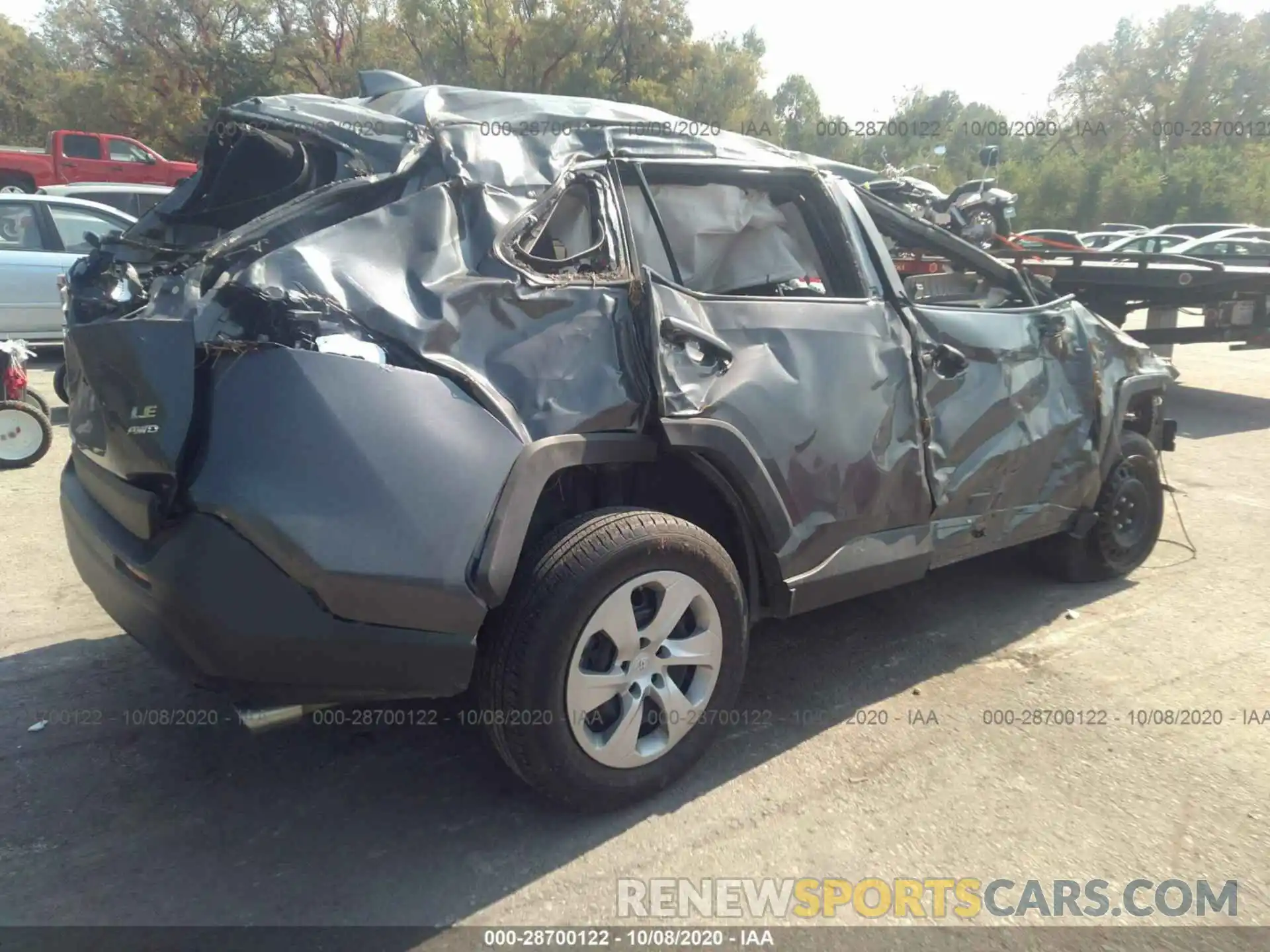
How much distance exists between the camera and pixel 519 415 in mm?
2518

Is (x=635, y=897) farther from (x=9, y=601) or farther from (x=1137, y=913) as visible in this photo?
(x=9, y=601)

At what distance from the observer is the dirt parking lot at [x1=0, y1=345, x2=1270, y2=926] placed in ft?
8.20

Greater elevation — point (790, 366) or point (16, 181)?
point (16, 181)

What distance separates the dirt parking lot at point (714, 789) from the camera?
2.50 meters

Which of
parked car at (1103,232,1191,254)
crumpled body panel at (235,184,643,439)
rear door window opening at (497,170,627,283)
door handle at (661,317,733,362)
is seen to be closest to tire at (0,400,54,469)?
crumpled body panel at (235,184,643,439)

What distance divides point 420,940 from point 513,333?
60.2 inches

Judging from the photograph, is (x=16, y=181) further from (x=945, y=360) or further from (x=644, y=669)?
(x=644, y=669)

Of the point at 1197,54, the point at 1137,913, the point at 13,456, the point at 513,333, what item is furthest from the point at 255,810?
the point at 1197,54

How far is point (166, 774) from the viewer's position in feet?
9.70

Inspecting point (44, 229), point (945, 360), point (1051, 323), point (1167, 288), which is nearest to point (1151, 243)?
point (1167, 288)

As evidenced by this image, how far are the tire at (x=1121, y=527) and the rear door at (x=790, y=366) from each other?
4.51 feet

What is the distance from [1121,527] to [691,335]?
9.38ft

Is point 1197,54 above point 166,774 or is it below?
above

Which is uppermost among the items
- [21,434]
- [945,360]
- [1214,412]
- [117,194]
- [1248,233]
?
[117,194]
